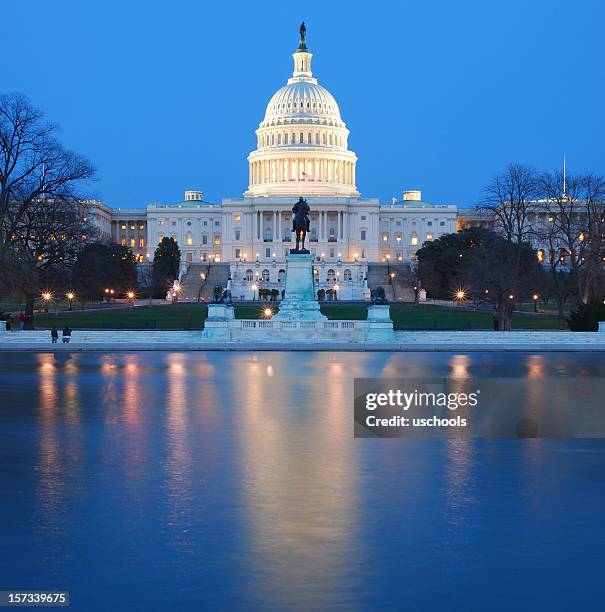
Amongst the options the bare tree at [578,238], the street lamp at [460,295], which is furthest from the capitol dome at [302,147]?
the bare tree at [578,238]

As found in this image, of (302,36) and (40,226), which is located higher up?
(302,36)

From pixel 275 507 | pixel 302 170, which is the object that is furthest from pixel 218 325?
pixel 302 170

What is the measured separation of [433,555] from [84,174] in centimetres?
5359

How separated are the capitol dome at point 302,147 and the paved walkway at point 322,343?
383 feet

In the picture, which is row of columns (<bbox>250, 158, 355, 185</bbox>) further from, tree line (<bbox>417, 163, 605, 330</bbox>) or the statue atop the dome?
tree line (<bbox>417, 163, 605, 330</bbox>)

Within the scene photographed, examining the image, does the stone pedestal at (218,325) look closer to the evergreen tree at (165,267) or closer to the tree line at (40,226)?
the tree line at (40,226)

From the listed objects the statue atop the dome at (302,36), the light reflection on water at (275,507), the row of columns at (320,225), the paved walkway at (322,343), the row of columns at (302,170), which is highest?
the statue atop the dome at (302,36)

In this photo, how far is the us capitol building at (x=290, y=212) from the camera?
160 metres

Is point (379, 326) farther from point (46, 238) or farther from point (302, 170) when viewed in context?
point (302, 170)

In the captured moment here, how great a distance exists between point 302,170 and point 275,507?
15663cm

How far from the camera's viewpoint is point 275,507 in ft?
41.8

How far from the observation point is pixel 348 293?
129 meters

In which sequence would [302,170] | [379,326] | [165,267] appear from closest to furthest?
1. [379,326]
2. [165,267]
3. [302,170]

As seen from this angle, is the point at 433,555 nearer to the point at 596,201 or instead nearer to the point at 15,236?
the point at 15,236
